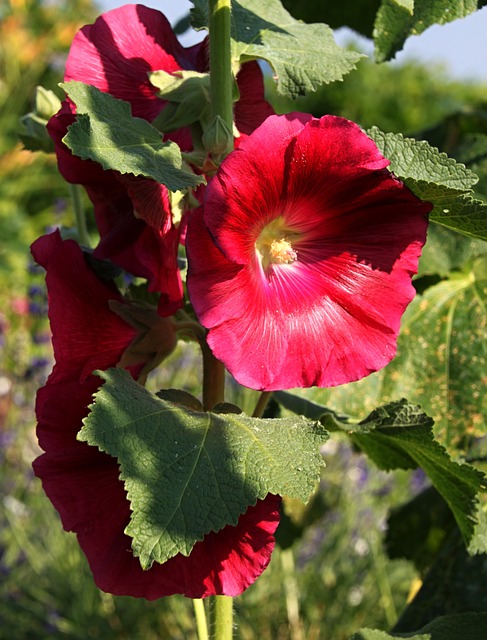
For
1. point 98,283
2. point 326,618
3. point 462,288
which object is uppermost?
point 98,283

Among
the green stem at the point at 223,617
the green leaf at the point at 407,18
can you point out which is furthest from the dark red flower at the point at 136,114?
the green stem at the point at 223,617

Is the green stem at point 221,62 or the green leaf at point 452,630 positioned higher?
the green stem at point 221,62

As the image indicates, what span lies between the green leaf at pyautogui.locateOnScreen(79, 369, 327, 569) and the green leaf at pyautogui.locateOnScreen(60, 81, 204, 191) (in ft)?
0.42

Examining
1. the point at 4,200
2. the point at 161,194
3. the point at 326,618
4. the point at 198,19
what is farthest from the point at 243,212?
the point at 4,200

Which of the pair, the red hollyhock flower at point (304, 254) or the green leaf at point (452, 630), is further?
the green leaf at point (452, 630)

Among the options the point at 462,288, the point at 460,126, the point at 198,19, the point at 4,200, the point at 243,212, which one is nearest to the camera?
the point at 243,212

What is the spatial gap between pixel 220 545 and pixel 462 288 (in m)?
0.52

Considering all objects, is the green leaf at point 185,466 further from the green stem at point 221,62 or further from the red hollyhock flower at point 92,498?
the green stem at point 221,62

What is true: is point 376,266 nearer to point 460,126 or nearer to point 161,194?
point 161,194

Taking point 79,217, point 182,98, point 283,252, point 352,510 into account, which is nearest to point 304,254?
point 283,252

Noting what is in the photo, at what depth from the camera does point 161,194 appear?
559 mm

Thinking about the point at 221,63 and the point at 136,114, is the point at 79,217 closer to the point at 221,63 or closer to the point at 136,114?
the point at 136,114

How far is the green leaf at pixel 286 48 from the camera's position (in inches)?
24.1

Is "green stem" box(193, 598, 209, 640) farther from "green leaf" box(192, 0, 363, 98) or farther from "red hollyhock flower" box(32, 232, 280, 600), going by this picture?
"green leaf" box(192, 0, 363, 98)
